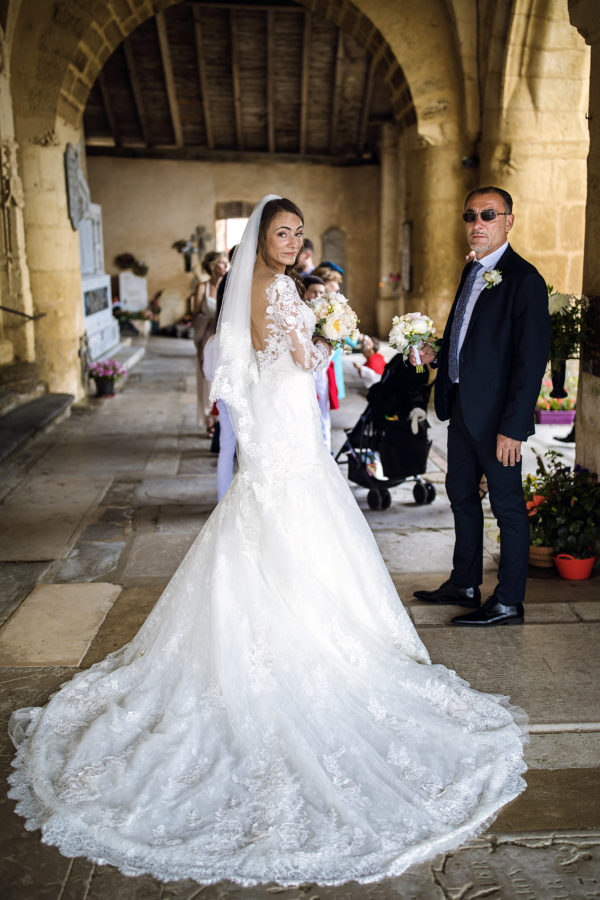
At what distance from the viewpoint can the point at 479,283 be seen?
149 inches

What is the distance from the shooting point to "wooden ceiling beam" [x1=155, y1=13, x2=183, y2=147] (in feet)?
49.2

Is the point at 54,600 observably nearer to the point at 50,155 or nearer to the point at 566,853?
the point at 566,853

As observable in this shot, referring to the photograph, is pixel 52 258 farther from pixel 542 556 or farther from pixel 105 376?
pixel 542 556

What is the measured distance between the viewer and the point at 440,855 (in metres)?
2.34

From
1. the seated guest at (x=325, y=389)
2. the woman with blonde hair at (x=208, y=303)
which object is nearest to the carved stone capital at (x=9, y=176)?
the woman with blonde hair at (x=208, y=303)

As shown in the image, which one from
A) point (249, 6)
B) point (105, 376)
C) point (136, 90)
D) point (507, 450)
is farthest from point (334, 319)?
point (136, 90)

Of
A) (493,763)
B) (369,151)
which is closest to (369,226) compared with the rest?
(369,151)

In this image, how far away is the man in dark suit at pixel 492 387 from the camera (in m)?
3.60

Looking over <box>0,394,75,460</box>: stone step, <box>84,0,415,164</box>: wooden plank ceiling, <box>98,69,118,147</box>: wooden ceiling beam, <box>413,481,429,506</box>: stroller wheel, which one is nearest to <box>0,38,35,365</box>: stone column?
<box>0,394,75,460</box>: stone step

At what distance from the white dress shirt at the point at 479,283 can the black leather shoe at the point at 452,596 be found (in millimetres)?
1165

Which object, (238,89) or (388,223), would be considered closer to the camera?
(238,89)

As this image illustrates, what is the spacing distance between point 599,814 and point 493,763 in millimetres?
339

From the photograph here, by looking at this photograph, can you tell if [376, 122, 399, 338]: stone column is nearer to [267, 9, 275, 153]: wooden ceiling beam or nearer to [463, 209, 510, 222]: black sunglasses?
[267, 9, 275, 153]: wooden ceiling beam

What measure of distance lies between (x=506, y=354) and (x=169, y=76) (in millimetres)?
15016
